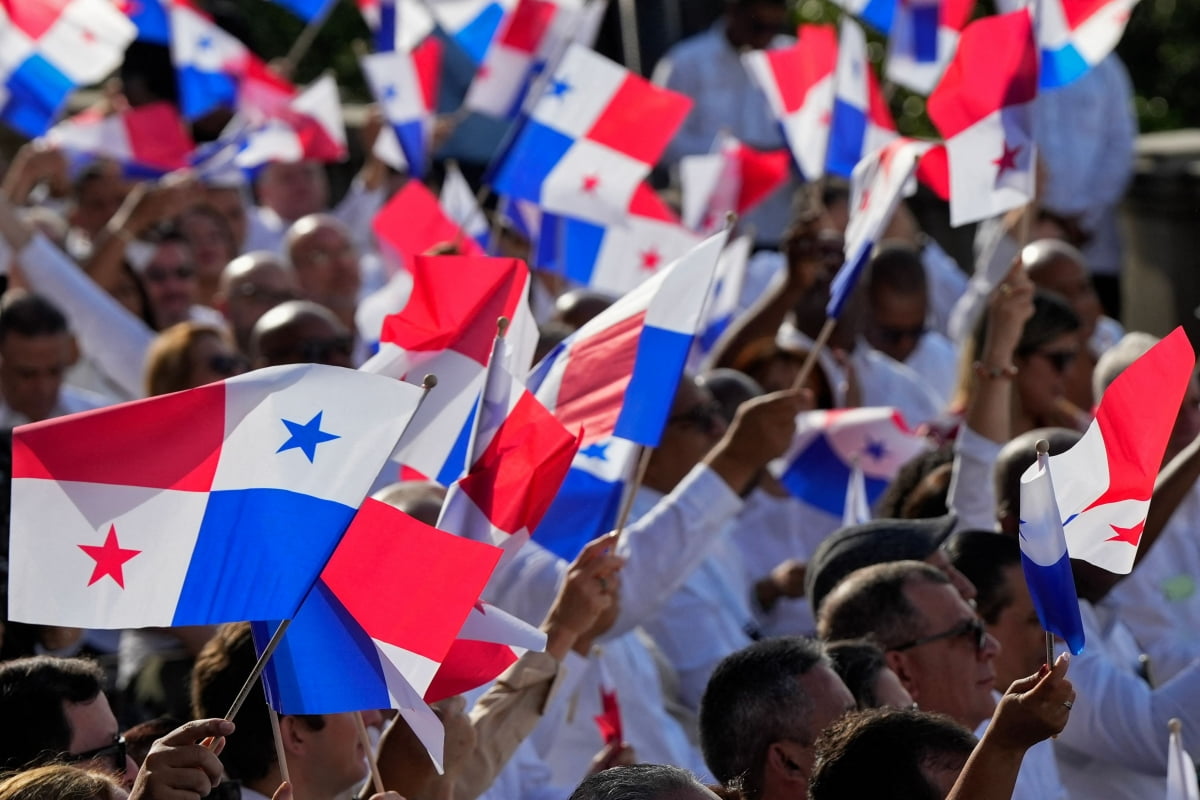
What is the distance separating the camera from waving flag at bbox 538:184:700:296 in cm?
756

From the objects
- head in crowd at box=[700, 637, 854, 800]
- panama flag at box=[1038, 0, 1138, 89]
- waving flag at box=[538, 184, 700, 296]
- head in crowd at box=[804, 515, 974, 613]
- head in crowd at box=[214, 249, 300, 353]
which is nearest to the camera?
head in crowd at box=[700, 637, 854, 800]

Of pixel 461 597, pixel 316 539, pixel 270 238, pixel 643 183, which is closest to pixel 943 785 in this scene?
pixel 461 597

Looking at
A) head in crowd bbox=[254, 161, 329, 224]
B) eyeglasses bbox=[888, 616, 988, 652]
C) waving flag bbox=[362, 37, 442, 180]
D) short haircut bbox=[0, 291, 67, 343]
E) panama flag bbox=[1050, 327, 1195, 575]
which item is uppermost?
panama flag bbox=[1050, 327, 1195, 575]

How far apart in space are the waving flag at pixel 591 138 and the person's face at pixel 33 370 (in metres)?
1.72

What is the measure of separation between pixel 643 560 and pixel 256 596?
1.81 m

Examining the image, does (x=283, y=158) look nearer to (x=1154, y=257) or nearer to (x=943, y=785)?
(x=1154, y=257)

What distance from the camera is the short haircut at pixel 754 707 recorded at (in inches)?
154

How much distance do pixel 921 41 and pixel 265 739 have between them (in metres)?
5.48

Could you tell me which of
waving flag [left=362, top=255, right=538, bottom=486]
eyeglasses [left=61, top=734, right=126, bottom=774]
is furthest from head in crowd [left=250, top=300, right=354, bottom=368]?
eyeglasses [left=61, top=734, right=126, bottom=774]

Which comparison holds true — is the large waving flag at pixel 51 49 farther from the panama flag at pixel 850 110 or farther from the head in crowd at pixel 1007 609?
the head in crowd at pixel 1007 609

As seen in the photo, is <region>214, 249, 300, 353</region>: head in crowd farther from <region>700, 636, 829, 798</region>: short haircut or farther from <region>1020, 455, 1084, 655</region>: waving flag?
<region>1020, 455, 1084, 655</region>: waving flag

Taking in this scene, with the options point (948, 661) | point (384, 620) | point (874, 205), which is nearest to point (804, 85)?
point (874, 205)

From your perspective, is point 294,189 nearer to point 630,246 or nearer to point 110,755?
point 630,246

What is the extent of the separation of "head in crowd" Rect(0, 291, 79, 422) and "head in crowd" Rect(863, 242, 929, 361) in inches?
127
